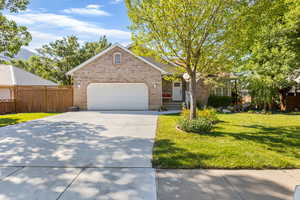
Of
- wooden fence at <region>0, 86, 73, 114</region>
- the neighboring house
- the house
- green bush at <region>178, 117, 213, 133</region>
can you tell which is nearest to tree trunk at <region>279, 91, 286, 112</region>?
the house

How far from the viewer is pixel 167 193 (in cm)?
272

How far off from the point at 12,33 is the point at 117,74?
7.10 metres

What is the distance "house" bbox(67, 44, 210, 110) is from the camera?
13953 millimetres

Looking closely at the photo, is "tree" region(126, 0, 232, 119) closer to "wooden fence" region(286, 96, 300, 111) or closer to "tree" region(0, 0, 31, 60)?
"tree" region(0, 0, 31, 60)

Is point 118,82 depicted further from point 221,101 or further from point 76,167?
point 76,167

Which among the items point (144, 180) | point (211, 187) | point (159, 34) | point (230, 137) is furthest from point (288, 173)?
point (159, 34)

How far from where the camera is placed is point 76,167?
3637mm

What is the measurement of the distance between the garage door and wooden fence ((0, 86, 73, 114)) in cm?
200

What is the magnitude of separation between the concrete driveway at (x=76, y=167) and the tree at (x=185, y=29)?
12.3ft

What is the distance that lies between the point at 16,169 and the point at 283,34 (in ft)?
51.3

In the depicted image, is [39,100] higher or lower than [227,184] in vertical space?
higher

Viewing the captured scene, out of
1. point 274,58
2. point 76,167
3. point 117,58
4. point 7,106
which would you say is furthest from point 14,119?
point 274,58

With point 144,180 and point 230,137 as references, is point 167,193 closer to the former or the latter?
point 144,180

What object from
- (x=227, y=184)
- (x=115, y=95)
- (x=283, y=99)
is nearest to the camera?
(x=227, y=184)
